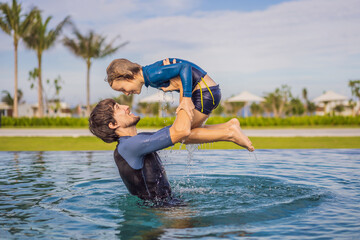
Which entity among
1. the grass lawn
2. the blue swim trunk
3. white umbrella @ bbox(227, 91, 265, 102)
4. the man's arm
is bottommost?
the grass lawn

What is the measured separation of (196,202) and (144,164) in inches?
43.3

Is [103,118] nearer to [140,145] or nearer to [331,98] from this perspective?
[140,145]

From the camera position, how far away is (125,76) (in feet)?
14.7

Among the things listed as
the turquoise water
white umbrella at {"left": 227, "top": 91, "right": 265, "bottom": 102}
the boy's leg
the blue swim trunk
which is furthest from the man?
white umbrella at {"left": 227, "top": 91, "right": 265, "bottom": 102}

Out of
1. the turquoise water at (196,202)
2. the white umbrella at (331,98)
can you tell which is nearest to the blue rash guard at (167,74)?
the turquoise water at (196,202)

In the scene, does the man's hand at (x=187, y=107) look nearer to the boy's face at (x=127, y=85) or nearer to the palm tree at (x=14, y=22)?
the boy's face at (x=127, y=85)

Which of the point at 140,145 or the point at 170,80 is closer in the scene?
the point at 140,145

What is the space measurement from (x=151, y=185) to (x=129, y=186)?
251 millimetres

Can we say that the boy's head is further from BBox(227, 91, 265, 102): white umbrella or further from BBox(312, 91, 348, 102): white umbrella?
BBox(312, 91, 348, 102): white umbrella

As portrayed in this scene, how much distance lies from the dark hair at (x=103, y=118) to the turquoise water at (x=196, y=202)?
3.06ft

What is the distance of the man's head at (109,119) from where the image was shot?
4.04m

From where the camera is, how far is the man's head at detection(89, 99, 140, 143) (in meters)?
4.04

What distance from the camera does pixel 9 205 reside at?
15.9 feet

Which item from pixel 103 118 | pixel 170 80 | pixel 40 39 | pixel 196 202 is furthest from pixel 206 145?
pixel 40 39
